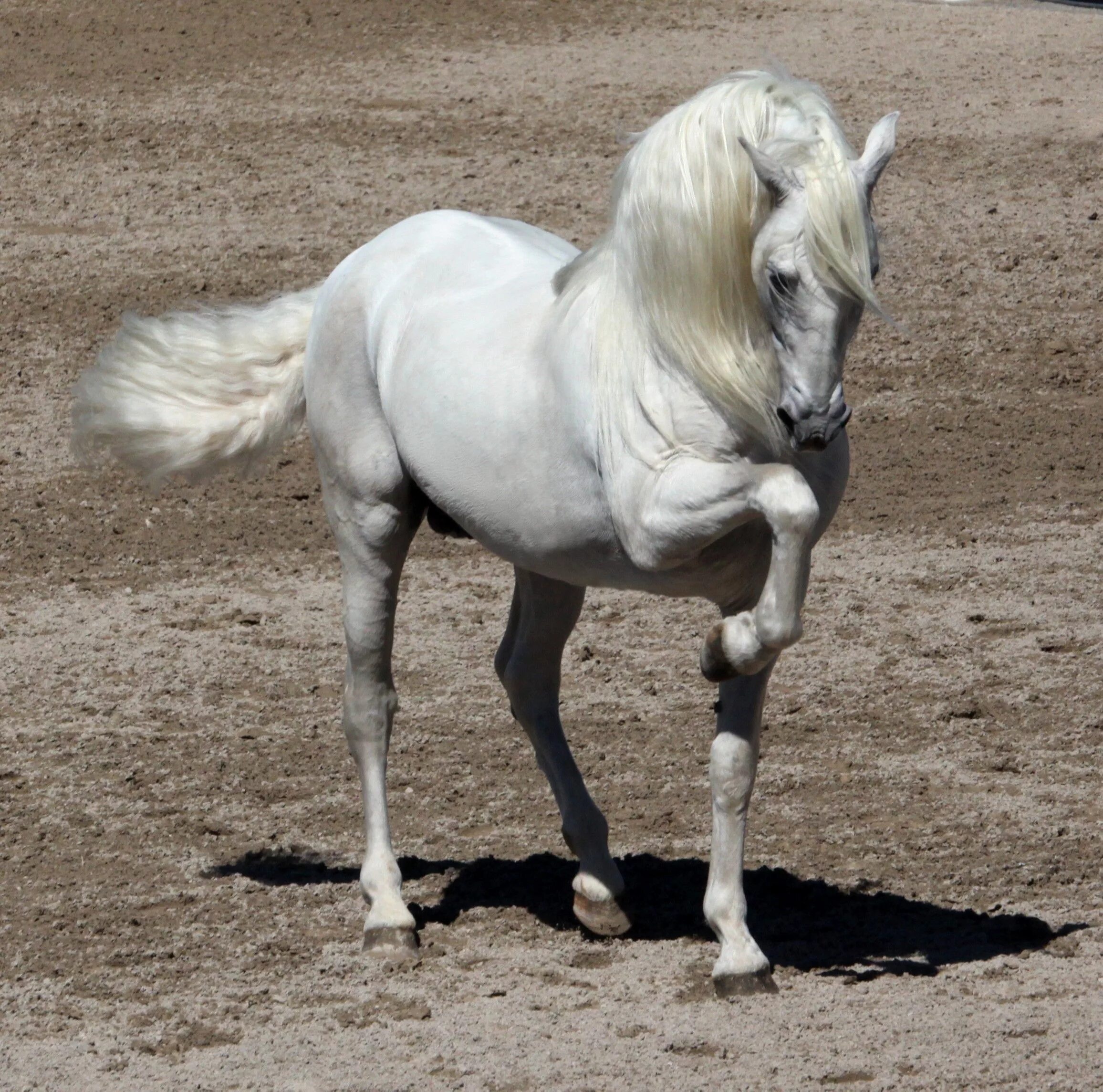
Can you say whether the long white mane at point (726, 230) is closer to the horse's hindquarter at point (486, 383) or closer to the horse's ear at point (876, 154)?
the horse's ear at point (876, 154)

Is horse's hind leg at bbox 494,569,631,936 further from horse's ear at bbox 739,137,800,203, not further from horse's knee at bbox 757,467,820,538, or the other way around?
horse's ear at bbox 739,137,800,203

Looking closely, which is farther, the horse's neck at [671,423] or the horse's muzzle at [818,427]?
the horse's neck at [671,423]

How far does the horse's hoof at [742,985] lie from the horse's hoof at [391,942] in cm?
83

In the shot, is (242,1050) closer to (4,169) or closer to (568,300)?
(568,300)

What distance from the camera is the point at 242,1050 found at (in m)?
4.09

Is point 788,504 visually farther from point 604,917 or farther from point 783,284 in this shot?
point 604,917

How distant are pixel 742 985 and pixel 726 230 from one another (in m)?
1.74

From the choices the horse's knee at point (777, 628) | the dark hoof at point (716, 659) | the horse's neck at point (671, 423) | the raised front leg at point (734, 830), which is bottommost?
the raised front leg at point (734, 830)

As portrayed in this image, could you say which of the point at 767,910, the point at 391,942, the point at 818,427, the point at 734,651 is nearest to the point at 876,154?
the point at 818,427

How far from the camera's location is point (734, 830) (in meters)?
4.39

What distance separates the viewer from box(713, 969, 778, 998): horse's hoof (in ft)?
14.1

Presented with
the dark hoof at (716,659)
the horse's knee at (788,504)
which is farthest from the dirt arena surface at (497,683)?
the horse's knee at (788,504)

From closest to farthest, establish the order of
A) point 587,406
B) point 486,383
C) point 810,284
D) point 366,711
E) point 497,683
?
point 810,284 < point 587,406 < point 486,383 < point 366,711 < point 497,683

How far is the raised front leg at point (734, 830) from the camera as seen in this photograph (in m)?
4.32
